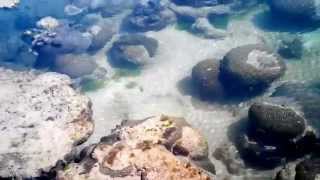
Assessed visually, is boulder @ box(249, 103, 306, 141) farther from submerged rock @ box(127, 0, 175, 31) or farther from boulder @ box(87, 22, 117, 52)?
boulder @ box(87, 22, 117, 52)

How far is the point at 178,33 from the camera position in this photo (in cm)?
1482

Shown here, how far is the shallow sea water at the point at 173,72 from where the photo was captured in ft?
34.5

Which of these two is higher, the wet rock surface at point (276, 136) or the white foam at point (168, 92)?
the wet rock surface at point (276, 136)

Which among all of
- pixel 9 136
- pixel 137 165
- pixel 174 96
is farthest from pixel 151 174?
pixel 174 96

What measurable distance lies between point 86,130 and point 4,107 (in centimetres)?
192

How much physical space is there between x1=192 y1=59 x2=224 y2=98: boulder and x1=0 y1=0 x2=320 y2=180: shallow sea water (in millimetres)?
322

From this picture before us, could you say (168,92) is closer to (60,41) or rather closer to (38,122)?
(60,41)

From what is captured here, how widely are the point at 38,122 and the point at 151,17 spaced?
8978mm

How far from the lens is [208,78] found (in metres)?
11.5

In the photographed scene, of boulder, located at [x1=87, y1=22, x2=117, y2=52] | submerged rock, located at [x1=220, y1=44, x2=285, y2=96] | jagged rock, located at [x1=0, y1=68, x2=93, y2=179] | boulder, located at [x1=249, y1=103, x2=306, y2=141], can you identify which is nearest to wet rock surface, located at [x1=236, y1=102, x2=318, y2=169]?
boulder, located at [x1=249, y1=103, x2=306, y2=141]

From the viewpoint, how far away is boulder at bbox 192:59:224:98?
37.2 feet

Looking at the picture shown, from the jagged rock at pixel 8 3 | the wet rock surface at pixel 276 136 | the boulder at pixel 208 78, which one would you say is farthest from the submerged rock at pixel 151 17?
the wet rock surface at pixel 276 136

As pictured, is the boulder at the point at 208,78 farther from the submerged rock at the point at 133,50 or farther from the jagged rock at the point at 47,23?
the jagged rock at the point at 47,23

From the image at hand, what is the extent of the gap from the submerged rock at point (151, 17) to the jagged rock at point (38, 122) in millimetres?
7402
